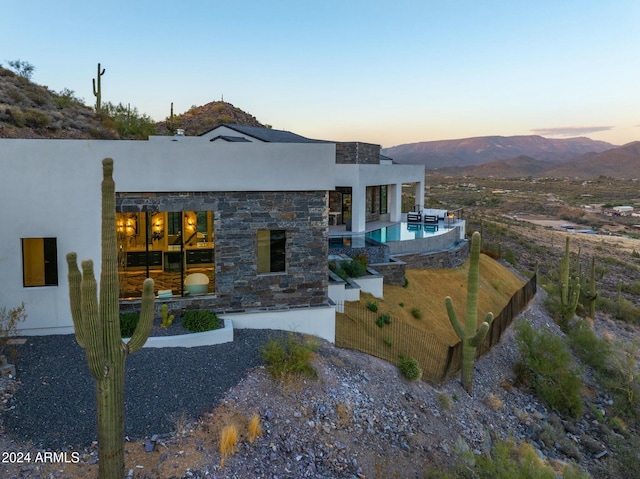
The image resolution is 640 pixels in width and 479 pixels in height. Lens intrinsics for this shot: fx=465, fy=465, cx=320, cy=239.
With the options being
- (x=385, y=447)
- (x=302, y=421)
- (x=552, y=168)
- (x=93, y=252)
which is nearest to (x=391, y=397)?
(x=385, y=447)

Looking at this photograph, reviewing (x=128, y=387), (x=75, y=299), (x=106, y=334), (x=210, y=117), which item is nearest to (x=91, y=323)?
(x=106, y=334)

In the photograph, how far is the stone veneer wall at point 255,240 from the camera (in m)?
11.3

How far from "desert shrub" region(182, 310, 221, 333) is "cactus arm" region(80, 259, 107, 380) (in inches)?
194

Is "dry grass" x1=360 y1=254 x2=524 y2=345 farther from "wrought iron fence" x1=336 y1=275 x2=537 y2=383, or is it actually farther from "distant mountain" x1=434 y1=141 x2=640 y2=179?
"distant mountain" x1=434 y1=141 x2=640 y2=179

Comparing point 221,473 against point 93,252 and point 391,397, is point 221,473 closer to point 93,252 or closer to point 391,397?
point 391,397

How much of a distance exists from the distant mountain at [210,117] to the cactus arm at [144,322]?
41.4 m

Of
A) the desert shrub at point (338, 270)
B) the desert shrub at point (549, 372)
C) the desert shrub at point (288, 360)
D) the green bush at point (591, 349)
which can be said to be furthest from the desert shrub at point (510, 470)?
the green bush at point (591, 349)

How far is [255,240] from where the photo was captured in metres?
11.7

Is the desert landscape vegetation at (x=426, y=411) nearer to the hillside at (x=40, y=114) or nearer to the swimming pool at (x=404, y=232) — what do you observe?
the hillside at (x=40, y=114)

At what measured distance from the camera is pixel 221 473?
23.0 ft

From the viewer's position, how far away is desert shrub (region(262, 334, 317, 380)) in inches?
381

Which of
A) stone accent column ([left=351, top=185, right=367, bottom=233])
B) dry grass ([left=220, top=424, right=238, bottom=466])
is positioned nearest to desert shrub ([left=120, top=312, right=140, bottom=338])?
dry grass ([left=220, top=424, right=238, bottom=466])

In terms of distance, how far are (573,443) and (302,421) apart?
793 cm

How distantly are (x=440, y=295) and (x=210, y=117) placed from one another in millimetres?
43866
